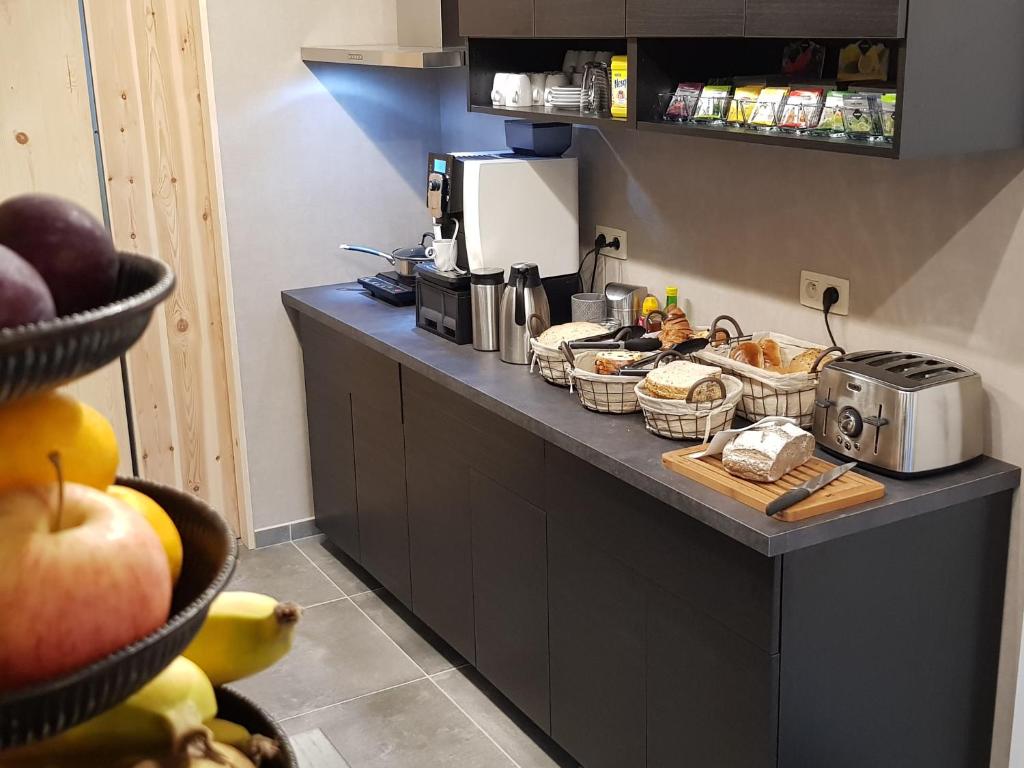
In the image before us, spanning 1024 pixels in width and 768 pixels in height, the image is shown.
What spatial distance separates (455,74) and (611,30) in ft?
4.60

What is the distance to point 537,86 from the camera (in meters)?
2.97

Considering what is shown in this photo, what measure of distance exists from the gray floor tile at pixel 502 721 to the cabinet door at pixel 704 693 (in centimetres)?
49

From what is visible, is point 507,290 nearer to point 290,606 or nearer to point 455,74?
point 455,74

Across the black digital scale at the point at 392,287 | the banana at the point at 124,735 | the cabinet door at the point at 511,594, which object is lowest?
the cabinet door at the point at 511,594

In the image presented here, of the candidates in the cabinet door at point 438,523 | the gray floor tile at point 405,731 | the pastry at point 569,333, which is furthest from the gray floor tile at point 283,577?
the pastry at point 569,333

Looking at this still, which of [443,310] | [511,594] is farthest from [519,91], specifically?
[511,594]

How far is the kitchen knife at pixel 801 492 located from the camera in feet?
6.10

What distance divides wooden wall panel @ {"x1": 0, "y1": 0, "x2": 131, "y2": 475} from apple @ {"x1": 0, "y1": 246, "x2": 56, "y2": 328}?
9.39ft

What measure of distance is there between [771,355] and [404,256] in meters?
1.61

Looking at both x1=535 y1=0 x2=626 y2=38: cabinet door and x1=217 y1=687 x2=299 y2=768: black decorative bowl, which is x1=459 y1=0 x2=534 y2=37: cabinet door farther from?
x1=217 y1=687 x2=299 y2=768: black decorative bowl

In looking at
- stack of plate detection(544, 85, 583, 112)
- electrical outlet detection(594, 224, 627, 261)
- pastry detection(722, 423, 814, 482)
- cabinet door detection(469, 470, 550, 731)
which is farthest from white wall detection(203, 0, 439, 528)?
pastry detection(722, 423, 814, 482)

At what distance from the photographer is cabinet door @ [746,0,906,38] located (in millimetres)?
1794

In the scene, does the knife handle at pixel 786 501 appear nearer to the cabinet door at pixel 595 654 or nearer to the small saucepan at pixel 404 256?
the cabinet door at pixel 595 654

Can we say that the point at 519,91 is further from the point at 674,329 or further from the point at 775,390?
the point at 775,390
